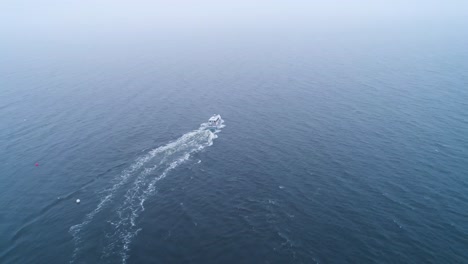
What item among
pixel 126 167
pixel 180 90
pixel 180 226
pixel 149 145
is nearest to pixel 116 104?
pixel 180 90

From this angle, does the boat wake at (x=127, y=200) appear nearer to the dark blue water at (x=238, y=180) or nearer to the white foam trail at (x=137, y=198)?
the white foam trail at (x=137, y=198)

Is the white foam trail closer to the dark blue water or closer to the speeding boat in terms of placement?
the dark blue water

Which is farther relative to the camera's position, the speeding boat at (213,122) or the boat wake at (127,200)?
the speeding boat at (213,122)

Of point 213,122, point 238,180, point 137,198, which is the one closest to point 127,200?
point 137,198

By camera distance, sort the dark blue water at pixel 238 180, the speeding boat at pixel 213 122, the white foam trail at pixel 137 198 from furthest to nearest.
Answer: the speeding boat at pixel 213 122, the white foam trail at pixel 137 198, the dark blue water at pixel 238 180

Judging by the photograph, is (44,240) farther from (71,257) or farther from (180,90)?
(180,90)

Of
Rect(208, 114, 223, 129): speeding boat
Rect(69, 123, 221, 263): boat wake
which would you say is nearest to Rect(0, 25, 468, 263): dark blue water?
Rect(69, 123, 221, 263): boat wake

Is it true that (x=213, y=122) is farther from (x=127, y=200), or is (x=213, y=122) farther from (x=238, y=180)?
(x=127, y=200)

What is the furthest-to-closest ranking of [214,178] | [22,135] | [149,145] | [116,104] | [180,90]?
1. [180,90]
2. [116,104]
3. [22,135]
4. [149,145]
5. [214,178]

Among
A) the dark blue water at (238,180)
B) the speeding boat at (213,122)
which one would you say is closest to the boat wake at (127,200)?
the dark blue water at (238,180)
